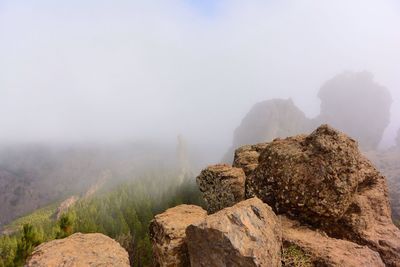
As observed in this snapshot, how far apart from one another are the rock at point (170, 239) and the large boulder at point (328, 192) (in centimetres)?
481

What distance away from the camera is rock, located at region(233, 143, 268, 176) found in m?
23.3

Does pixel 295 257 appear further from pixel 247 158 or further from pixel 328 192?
pixel 247 158

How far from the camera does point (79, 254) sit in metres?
13.8

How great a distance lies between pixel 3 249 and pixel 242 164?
136611 mm

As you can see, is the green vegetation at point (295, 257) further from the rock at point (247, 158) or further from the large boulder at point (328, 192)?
the rock at point (247, 158)

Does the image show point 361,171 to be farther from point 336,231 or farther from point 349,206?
point 336,231

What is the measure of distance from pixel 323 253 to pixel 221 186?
732 centimetres

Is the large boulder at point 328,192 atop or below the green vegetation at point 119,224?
atop

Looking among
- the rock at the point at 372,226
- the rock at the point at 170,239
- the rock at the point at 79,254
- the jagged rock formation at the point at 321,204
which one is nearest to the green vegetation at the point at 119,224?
the rock at the point at 170,239

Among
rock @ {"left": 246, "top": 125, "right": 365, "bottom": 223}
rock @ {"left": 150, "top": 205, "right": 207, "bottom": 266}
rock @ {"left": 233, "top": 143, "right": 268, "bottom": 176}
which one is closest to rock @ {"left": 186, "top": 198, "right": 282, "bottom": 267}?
rock @ {"left": 150, "top": 205, "right": 207, "bottom": 266}

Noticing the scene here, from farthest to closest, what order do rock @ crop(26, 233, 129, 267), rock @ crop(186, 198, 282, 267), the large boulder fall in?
the large boulder, rock @ crop(26, 233, 129, 267), rock @ crop(186, 198, 282, 267)

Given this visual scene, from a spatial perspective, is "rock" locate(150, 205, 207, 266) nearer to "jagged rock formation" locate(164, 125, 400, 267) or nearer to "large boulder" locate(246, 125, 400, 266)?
"jagged rock formation" locate(164, 125, 400, 267)

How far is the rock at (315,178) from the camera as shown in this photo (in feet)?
59.2

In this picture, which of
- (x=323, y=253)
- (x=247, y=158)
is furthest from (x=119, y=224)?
(x=323, y=253)
